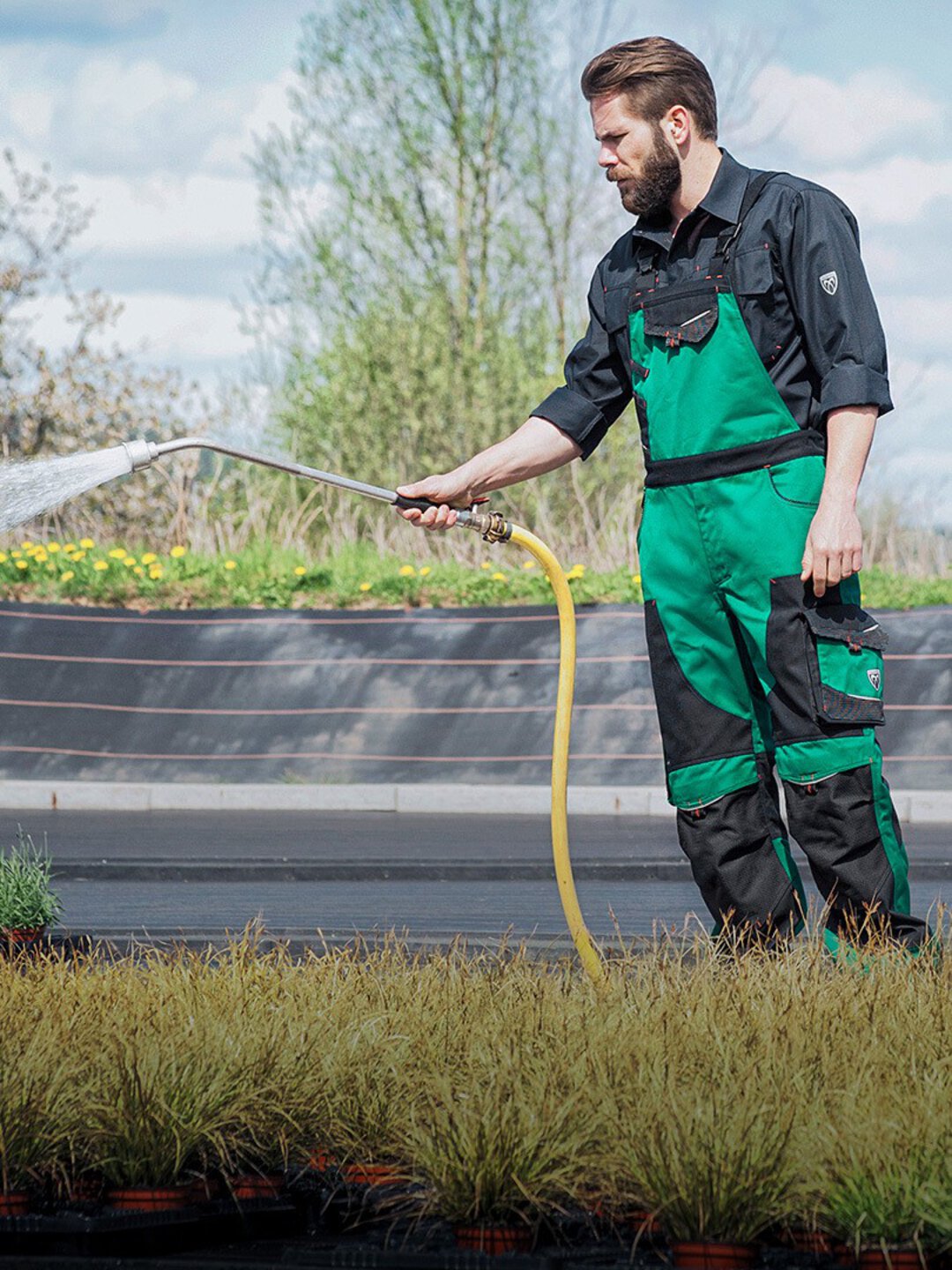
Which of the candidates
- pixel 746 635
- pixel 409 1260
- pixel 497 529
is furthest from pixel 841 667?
pixel 409 1260

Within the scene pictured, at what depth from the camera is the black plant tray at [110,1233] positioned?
2814 mm

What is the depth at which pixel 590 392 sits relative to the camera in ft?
15.9

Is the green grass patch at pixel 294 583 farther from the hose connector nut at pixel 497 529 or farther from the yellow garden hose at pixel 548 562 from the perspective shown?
the hose connector nut at pixel 497 529

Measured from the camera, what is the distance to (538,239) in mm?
26016

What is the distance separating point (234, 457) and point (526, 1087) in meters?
2.07

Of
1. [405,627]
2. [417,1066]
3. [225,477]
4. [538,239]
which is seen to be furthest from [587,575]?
[417,1066]

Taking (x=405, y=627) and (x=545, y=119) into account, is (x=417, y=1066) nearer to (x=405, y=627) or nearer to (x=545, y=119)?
(x=405, y=627)

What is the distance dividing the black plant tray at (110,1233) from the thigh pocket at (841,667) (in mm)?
1898

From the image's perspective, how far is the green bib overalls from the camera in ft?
13.9

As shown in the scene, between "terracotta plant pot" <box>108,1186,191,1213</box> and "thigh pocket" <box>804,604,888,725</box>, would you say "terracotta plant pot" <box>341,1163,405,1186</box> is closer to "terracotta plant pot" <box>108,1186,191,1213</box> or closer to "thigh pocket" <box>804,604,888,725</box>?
"terracotta plant pot" <box>108,1186,191,1213</box>

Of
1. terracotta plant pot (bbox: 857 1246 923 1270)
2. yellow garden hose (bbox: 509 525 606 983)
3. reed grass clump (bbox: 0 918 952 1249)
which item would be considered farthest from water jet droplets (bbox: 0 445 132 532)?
terracotta plant pot (bbox: 857 1246 923 1270)

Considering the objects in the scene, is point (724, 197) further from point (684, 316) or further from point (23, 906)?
point (23, 906)

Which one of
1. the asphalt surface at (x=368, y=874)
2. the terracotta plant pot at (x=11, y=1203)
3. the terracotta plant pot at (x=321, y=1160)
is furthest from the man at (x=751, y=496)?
the terracotta plant pot at (x=11, y=1203)

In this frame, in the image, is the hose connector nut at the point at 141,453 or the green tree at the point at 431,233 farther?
the green tree at the point at 431,233
